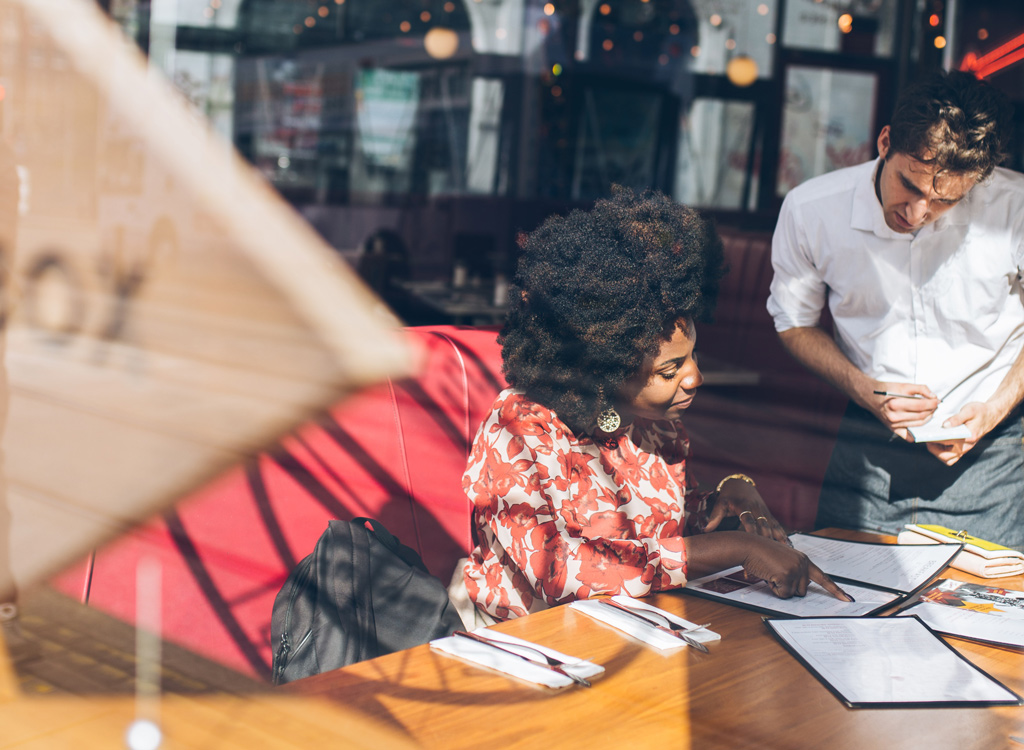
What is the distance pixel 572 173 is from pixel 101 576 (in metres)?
8.67

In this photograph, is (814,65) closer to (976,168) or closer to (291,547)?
(976,168)

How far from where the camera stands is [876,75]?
6590 mm

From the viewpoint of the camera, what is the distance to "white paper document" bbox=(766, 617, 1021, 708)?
3.65ft

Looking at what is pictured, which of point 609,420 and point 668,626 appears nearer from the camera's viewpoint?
point 668,626

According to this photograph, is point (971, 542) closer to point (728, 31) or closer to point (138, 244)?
point (728, 31)

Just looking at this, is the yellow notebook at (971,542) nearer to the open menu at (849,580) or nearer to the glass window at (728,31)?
the open menu at (849,580)

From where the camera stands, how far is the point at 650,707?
1075 millimetres

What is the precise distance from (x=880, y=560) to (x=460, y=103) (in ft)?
29.2

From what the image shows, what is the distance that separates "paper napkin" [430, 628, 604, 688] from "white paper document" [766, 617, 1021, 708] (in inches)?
12.2

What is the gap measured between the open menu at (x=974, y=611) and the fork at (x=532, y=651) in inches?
23.6

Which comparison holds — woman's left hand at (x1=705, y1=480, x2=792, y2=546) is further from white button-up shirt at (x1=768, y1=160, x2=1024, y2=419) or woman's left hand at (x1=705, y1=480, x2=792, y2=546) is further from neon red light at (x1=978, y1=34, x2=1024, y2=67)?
neon red light at (x1=978, y1=34, x2=1024, y2=67)

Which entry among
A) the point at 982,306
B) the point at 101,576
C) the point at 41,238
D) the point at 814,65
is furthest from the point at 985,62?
the point at 41,238

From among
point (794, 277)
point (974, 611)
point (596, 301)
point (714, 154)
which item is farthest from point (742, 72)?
point (974, 611)

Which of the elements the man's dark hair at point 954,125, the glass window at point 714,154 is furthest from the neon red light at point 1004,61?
the man's dark hair at point 954,125
